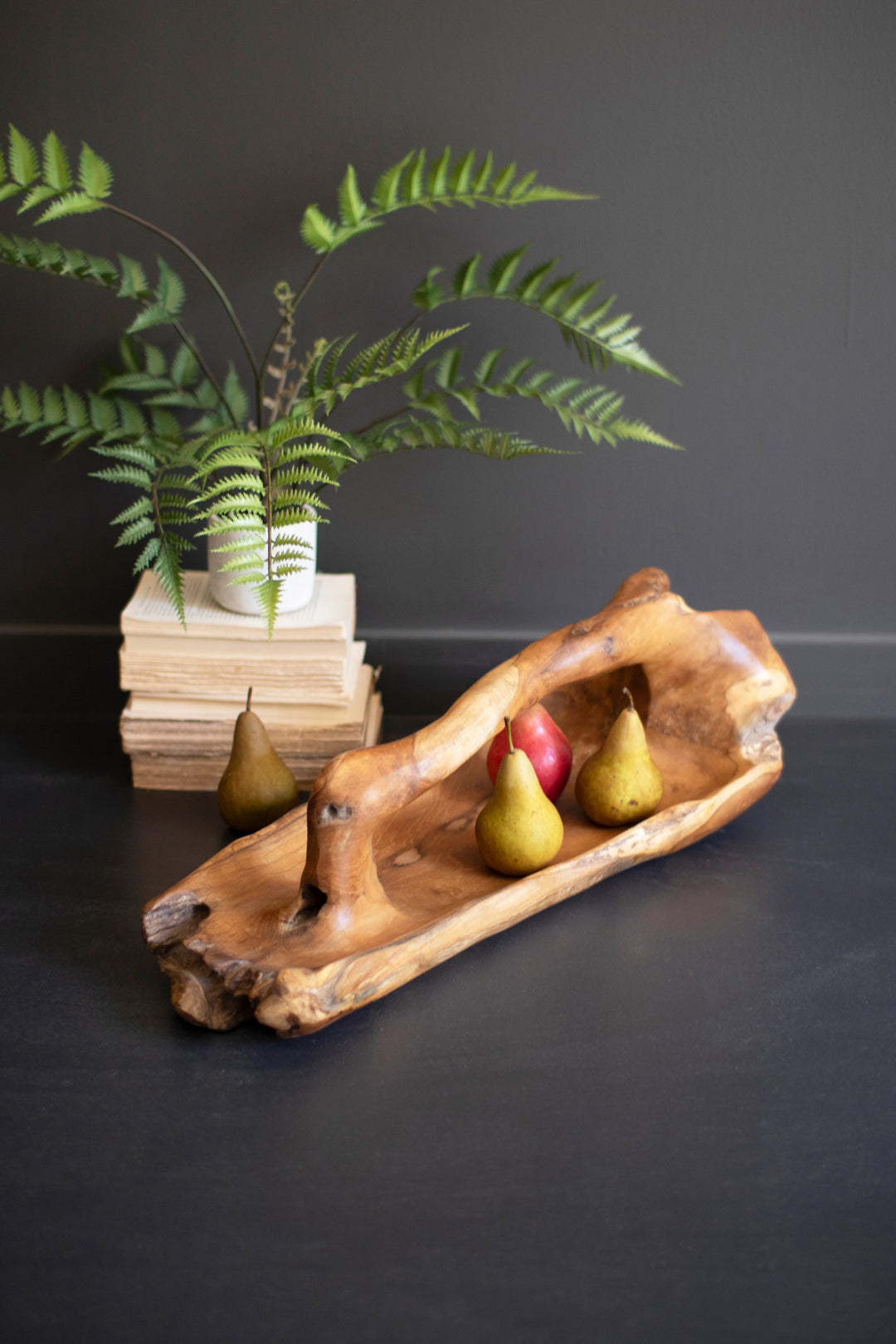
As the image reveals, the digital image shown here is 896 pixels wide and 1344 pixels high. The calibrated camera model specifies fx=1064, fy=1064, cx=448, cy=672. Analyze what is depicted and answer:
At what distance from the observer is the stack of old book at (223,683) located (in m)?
1.31

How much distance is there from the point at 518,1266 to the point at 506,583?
1028 mm

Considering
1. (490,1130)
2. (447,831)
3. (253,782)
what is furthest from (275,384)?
(490,1130)

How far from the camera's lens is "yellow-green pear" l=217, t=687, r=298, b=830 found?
1226 mm

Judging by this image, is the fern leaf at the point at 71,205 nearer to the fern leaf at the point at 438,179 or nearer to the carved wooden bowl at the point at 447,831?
the fern leaf at the point at 438,179

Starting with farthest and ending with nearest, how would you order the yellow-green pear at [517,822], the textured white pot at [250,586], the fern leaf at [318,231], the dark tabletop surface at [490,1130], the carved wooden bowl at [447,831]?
the textured white pot at [250,586], the fern leaf at [318,231], the yellow-green pear at [517,822], the carved wooden bowl at [447,831], the dark tabletop surface at [490,1130]

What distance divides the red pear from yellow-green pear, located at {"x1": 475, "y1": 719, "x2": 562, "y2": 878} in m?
0.11

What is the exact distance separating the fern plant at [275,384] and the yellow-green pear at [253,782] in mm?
137

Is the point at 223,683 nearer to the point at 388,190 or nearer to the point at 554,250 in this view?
the point at 388,190

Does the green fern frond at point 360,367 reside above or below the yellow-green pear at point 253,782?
above

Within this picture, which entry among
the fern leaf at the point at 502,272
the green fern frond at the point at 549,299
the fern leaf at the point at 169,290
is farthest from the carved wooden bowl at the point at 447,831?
the fern leaf at the point at 169,290

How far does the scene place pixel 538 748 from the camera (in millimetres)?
1213

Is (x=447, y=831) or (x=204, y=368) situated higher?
(x=204, y=368)

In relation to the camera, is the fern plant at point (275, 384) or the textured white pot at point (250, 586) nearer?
the fern plant at point (275, 384)

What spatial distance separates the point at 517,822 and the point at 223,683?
0.45m
